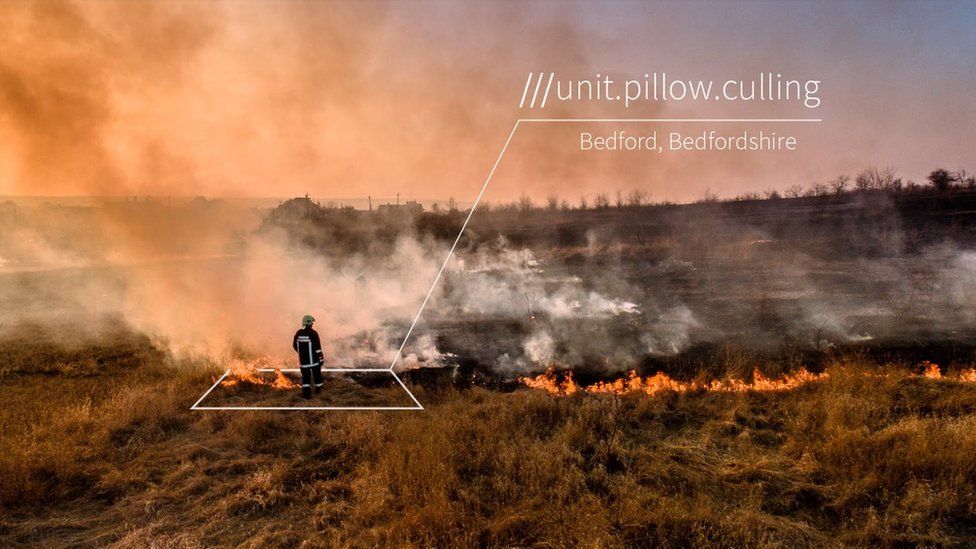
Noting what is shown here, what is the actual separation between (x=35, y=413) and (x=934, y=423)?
636 inches

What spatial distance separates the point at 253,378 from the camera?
10.8 metres

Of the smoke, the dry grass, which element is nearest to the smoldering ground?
the smoke

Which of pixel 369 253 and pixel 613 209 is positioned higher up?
pixel 613 209

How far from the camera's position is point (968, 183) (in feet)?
84.5

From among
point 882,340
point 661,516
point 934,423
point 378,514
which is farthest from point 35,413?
point 882,340

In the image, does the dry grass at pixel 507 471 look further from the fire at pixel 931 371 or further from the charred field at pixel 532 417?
the fire at pixel 931 371

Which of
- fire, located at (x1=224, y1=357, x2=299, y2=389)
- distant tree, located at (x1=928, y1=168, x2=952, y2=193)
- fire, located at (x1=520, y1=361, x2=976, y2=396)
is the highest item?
distant tree, located at (x1=928, y1=168, x2=952, y2=193)

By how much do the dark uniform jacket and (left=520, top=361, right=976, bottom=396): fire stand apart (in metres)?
4.82

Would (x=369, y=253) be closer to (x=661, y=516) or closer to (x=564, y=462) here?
(x=564, y=462)

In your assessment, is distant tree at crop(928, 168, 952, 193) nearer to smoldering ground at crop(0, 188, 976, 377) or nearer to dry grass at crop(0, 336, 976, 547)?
smoldering ground at crop(0, 188, 976, 377)

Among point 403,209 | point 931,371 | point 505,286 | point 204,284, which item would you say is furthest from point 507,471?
point 403,209

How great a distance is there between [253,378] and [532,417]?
6.62 m

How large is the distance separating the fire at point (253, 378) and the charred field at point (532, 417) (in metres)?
0.10

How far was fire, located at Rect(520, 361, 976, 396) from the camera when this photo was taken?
396 inches
